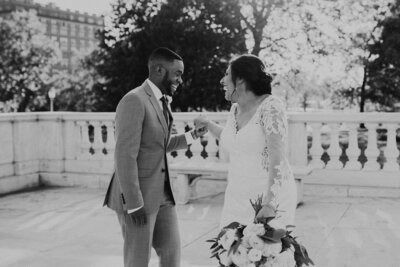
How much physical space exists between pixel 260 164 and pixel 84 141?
7.36m

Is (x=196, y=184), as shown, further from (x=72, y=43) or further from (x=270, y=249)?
(x=72, y=43)

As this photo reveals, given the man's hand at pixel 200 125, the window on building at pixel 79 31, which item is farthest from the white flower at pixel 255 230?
A: the window on building at pixel 79 31

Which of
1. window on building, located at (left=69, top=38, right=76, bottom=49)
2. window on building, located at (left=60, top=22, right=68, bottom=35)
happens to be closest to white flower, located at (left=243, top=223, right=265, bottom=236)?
window on building, located at (left=60, top=22, right=68, bottom=35)

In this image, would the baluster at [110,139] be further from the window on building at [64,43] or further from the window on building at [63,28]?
the window on building at [63,28]

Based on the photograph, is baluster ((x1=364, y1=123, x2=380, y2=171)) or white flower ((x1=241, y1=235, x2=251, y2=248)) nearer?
white flower ((x1=241, y1=235, x2=251, y2=248))

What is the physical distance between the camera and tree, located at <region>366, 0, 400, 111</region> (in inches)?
1045

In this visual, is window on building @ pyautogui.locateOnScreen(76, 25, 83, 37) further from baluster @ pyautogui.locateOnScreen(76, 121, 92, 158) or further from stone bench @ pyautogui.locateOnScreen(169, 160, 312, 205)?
stone bench @ pyautogui.locateOnScreen(169, 160, 312, 205)

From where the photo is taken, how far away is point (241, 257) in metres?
3.02

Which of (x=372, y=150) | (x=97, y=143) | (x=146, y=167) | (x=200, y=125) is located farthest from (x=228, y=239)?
(x=97, y=143)

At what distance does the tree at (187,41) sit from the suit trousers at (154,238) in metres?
24.3

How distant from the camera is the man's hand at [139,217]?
12.1 ft

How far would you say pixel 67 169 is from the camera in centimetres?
1058

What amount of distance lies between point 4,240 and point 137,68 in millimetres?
23585

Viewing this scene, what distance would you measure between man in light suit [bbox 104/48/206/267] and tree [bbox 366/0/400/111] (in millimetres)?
24135
